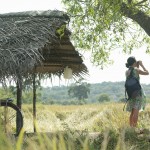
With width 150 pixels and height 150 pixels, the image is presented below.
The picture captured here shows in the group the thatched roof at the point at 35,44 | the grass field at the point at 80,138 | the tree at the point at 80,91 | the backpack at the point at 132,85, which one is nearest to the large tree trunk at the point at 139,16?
the thatched roof at the point at 35,44

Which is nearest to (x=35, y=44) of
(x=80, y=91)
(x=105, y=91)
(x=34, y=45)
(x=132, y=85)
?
(x=34, y=45)

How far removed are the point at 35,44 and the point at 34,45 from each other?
6 cm

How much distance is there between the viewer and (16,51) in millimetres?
7676

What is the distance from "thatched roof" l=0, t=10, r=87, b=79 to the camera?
7.43m

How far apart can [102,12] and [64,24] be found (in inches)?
79.4

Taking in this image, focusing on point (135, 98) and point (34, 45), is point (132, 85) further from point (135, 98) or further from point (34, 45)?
point (34, 45)

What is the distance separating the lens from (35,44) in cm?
807

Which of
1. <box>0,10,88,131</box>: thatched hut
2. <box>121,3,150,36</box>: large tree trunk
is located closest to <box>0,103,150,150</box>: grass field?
<box>0,10,88,131</box>: thatched hut

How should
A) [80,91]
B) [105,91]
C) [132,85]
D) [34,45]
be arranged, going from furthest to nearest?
[105,91] → [80,91] → [34,45] → [132,85]

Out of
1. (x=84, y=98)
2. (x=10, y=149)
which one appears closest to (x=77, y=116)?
(x=10, y=149)

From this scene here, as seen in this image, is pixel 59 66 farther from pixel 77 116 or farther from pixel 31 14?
pixel 77 116

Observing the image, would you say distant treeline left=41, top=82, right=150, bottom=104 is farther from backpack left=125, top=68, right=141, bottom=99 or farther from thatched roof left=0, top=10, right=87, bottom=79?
backpack left=125, top=68, right=141, bottom=99

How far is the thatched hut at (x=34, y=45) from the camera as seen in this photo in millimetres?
7426

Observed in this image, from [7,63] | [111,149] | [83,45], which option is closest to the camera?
[111,149]
